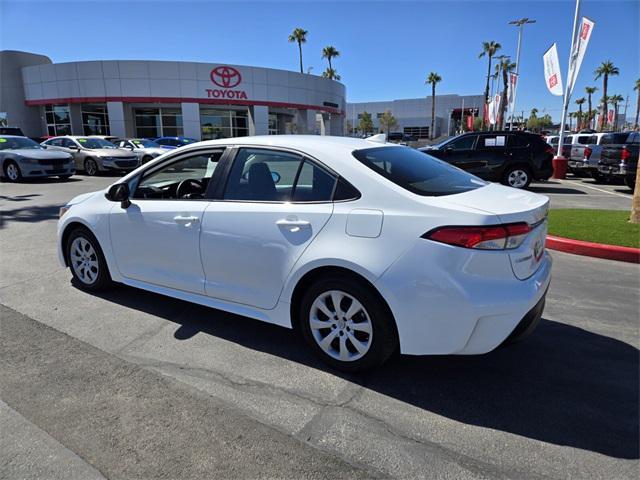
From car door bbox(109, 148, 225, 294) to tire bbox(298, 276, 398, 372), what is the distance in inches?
42.8

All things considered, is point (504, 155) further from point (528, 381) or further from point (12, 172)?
point (12, 172)

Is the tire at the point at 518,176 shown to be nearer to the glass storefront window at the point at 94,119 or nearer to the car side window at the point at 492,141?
the car side window at the point at 492,141

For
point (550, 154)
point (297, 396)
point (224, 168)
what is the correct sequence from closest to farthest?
point (297, 396), point (224, 168), point (550, 154)

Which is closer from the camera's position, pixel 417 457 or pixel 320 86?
pixel 417 457

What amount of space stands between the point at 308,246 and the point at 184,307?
6.41 ft

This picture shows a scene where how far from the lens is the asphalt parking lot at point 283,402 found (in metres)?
2.33

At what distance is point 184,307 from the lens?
441cm

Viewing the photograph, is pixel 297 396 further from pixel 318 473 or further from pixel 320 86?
pixel 320 86

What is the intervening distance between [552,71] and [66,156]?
17.8m

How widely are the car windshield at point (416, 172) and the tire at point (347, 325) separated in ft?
2.60

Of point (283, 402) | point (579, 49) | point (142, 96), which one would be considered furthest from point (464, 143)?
point (142, 96)

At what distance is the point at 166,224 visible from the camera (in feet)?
12.5

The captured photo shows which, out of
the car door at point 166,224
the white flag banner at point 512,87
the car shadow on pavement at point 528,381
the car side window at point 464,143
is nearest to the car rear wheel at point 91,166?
the car side window at point 464,143

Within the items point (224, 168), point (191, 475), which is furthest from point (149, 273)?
point (191, 475)
